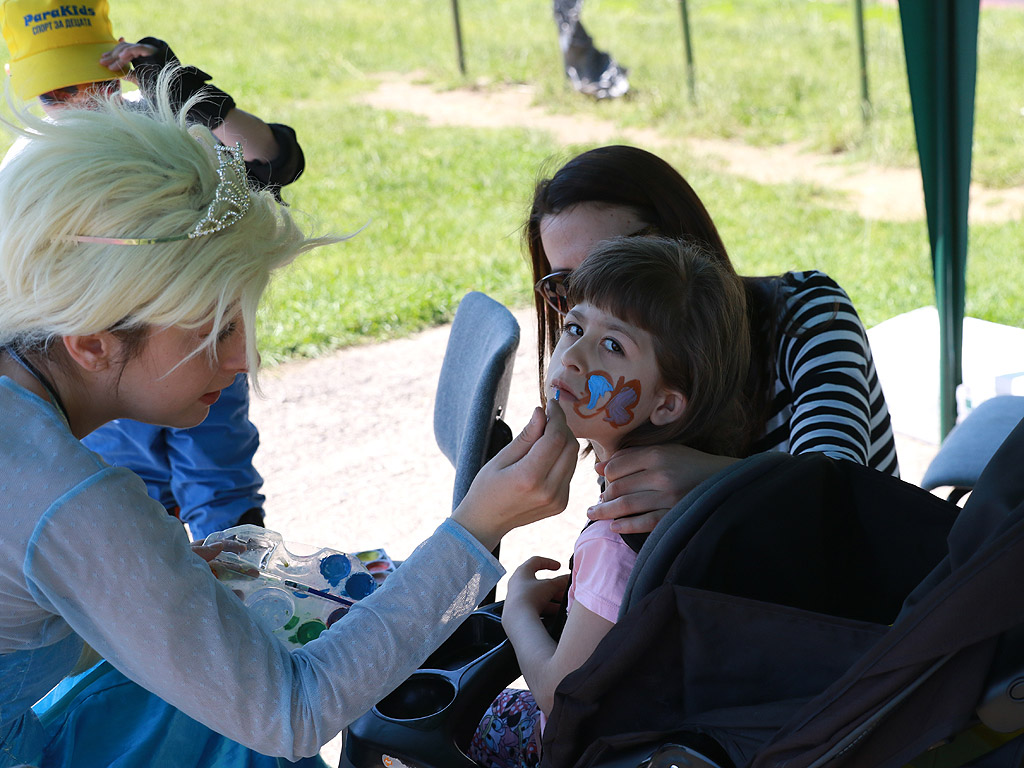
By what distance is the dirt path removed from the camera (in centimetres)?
720

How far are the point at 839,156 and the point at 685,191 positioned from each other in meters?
6.77

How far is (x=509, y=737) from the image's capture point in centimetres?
174

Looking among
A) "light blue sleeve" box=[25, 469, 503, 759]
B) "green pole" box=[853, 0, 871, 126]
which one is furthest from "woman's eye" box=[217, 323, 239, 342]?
"green pole" box=[853, 0, 871, 126]

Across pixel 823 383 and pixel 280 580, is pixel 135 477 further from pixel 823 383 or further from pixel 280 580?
pixel 823 383

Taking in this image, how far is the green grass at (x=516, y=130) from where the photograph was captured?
594 cm

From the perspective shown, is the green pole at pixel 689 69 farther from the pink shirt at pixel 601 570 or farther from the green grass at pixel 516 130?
the pink shirt at pixel 601 570

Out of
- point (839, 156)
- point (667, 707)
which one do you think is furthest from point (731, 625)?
point (839, 156)

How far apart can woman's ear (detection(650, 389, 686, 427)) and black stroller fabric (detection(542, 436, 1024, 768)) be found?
1.16 feet

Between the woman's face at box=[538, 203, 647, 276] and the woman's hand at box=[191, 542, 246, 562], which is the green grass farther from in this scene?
the woman's hand at box=[191, 542, 246, 562]

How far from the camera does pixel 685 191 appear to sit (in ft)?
6.90

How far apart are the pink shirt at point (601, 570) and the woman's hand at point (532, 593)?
0.47 ft

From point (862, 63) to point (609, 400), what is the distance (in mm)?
7723

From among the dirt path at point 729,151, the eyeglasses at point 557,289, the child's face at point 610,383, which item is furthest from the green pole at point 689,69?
the child's face at point 610,383

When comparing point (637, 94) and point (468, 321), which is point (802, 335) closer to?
point (468, 321)
